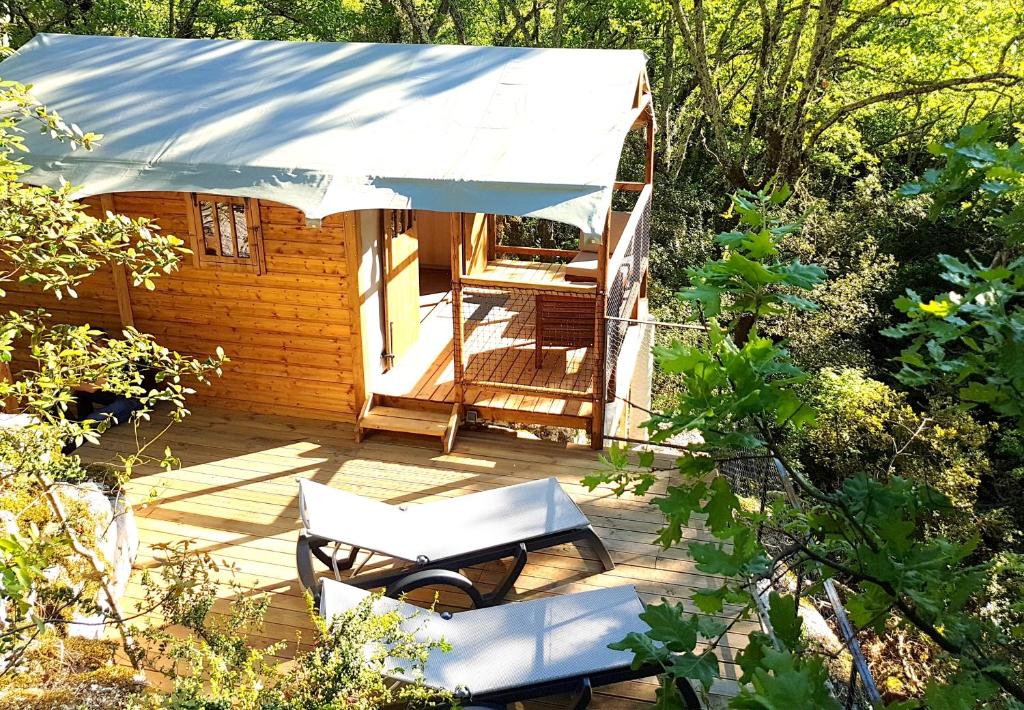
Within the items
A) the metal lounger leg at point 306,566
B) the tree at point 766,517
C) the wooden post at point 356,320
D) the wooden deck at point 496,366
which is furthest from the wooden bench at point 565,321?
the tree at point 766,517

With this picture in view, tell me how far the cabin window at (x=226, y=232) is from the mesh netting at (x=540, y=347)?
2.16 metres

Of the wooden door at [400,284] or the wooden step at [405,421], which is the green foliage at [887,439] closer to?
the wooden step at [405,421]

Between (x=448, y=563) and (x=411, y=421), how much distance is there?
261 centimetres

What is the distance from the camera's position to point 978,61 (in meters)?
14.2

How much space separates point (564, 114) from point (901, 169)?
49.7 feet

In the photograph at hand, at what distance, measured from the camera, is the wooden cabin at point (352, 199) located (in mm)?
6840

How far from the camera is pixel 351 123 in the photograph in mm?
7488

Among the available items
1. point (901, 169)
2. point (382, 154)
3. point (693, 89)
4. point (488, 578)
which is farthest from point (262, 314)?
point (901, 169)

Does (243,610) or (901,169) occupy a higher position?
(243,610)

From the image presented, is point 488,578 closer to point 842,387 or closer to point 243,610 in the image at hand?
point 243,610

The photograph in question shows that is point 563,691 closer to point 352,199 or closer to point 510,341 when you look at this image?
point 352,199

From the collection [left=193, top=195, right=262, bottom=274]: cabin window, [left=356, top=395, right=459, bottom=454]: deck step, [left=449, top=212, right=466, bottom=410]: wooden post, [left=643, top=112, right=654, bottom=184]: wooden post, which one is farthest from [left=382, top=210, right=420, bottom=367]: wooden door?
[left=643, top=112, right=654, bottom=184]: wooden post

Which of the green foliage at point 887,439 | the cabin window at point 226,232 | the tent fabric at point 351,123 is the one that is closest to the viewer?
the tent fabric at point 351,123

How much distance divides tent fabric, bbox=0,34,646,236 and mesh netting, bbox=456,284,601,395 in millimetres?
1158
